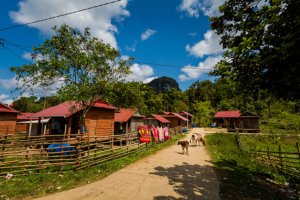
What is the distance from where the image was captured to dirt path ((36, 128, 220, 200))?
6020mm

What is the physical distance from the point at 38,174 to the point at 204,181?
306 inches

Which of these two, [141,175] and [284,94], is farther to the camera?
[141,175]

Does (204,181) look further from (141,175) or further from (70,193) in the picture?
(70,193)

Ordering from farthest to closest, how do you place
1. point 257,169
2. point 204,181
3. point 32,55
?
point 32,55
point 257,169
point 204,181

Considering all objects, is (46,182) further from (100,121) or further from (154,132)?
(100,121)

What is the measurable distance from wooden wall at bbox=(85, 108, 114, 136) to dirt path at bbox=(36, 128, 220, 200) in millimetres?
9101

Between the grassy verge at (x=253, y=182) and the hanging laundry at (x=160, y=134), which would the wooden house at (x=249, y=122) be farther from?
the grassy verge at (x=253, y=182)

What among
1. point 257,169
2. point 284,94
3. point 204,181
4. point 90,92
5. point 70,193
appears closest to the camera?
point 284,94

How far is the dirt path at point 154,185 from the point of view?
19.7ft

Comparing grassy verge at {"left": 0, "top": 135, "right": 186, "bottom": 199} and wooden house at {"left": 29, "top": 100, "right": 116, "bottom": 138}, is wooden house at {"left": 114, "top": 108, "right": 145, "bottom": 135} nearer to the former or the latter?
wooden house at {"left": 29, "top": 100, "right": 116, "bottom": 138}

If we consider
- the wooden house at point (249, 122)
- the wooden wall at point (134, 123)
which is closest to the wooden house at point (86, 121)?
the wooden wall at point (134, 123)

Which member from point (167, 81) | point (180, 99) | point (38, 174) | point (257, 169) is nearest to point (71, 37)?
point (38, 174)

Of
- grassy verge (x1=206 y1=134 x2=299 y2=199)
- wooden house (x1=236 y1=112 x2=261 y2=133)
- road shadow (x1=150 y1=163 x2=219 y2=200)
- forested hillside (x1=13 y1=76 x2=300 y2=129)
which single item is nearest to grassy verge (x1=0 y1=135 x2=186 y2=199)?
road shadow (x1=150 y1=163 x2=219 y2=200)

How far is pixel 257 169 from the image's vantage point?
985cm
